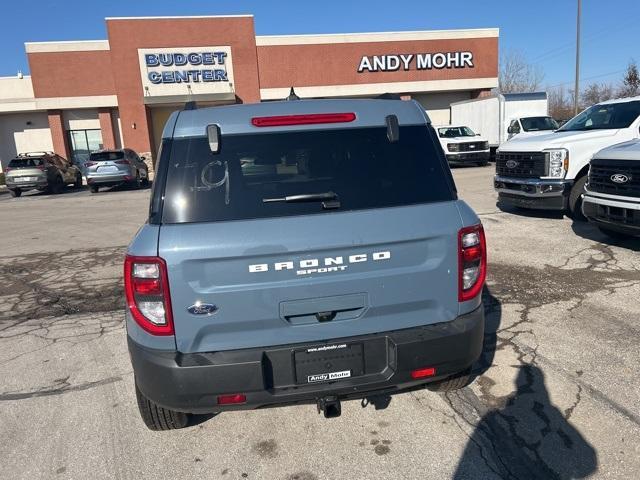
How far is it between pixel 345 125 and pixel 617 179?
5161 mm

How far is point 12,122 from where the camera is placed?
29.6 metres

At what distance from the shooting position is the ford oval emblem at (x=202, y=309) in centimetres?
233

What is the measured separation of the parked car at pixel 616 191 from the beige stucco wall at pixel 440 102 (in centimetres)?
2606

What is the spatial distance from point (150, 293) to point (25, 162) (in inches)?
868

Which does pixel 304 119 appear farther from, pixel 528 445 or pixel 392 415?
pixel 528 445

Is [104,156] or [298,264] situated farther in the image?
[104,156]

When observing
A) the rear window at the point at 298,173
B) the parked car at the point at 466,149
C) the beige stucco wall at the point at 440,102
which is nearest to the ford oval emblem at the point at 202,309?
the rear window at the point at 298,173

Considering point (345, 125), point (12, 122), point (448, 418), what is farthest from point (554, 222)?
point (12, 122)

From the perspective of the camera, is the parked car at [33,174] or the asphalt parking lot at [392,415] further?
the parked car at [33,174]

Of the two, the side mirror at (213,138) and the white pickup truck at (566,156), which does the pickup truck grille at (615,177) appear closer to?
the white pickup truck at (566,156)

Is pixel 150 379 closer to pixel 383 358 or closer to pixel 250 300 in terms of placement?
pixel 250 300

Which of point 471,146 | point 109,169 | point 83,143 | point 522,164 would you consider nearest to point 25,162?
point 109,169

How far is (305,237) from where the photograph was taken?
92.7 inches

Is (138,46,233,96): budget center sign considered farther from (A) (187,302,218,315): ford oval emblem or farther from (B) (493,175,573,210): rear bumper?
(A) (187,302,218,315): ford oval emblem
